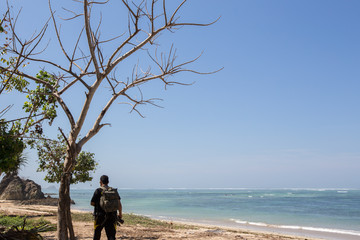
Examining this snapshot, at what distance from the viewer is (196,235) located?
11.2 m

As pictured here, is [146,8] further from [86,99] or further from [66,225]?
[66,225]

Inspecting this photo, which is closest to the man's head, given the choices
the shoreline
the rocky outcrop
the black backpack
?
the black backpack

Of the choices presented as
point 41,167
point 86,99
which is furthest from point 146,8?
point 41,167

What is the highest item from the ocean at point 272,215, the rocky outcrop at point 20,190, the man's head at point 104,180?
the man's head at point 104,180

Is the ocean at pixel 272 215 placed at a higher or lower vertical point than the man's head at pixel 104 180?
lower

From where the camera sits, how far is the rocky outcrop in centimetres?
3357

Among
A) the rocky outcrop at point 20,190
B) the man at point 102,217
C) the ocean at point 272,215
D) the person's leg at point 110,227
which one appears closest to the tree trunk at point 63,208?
the man at point 102,217

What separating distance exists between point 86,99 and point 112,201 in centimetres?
208

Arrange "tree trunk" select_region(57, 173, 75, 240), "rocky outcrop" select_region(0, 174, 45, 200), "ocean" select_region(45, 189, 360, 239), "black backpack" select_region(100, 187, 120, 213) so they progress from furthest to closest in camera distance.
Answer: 1. "rocky outcrop" select_region(0, 174, 45, 200)
2. "ocean" select_region(45, 189, 360, 239)
3. "black backpack" select_region(100, 187, 120, 213)
4. "tree trunk" select_region(57, 173, 75, 240)

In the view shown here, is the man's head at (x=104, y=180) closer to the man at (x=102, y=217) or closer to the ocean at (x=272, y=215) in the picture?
the man at (x=102, y=217)

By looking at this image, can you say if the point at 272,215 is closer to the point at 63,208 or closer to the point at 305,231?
the point at 305,231

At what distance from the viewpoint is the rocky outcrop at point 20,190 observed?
33.6 m

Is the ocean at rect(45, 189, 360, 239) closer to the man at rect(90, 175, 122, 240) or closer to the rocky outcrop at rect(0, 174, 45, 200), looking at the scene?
the rocky outcrop at rect(0, 174, 45, 200)

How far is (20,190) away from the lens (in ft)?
112
